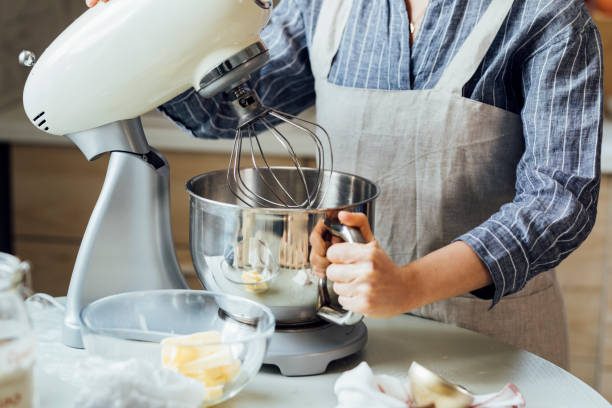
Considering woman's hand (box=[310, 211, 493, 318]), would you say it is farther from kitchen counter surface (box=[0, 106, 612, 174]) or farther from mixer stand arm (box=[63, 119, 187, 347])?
kitchen counter surface (box=[0, 106, 612, 174])

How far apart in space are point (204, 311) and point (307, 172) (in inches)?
8.5

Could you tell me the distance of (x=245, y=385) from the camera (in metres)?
0.65

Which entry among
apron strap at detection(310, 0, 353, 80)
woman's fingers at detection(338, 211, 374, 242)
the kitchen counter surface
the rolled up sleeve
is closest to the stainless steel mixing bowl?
woman's fingers at detection(338, 211, 374, 242)

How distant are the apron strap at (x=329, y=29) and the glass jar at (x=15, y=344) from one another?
604 mm

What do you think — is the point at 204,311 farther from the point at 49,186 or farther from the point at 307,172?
the point at 49,186

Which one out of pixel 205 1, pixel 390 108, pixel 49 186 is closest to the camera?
pixel 205 1

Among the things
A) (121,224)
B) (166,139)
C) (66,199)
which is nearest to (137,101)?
(121,224)

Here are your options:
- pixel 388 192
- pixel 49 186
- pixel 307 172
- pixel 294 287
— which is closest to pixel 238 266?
pixel 294 287

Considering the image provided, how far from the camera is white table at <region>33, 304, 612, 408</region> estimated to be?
67 cm

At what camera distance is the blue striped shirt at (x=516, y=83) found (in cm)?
75

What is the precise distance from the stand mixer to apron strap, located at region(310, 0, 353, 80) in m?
0.23

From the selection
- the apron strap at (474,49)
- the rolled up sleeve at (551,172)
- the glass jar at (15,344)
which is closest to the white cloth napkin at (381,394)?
the rolled up sleeve at (551,172)

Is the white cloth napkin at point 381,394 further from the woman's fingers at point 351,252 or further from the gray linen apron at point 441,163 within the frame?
the gray linen apron at point 441,163

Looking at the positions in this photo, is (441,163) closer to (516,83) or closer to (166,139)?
(516,83)
